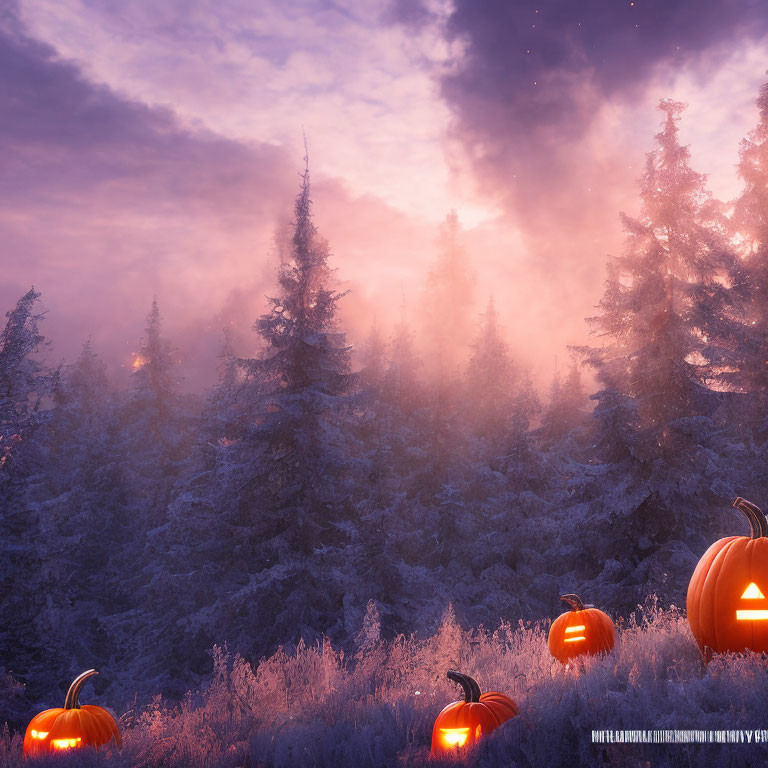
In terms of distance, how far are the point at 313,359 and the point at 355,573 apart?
7301mm

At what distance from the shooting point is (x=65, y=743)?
6.41m

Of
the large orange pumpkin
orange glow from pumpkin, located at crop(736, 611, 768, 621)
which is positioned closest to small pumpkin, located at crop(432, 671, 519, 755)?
the large orange pumpkin

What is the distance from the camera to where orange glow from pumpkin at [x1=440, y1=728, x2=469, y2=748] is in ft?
16.5

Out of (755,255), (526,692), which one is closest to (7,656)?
(526,692)

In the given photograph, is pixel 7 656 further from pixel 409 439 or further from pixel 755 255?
pixel 755 255

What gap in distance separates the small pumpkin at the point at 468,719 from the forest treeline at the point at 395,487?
11.3m

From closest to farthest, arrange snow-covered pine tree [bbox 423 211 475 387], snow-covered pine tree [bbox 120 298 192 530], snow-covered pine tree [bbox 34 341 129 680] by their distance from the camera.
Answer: snow-covered pine tree [bbox 34 341 129 680] → snow-covered pine tree [bbox 120 298 192 530] → snow-covered pine tree [bbox 423 211 475 387]

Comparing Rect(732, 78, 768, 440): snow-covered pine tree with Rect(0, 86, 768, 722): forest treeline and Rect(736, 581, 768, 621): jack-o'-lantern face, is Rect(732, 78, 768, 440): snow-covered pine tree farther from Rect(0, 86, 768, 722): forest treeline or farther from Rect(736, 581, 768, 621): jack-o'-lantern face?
Rect(736, 581, 768, 621): jack-o'-lantern face

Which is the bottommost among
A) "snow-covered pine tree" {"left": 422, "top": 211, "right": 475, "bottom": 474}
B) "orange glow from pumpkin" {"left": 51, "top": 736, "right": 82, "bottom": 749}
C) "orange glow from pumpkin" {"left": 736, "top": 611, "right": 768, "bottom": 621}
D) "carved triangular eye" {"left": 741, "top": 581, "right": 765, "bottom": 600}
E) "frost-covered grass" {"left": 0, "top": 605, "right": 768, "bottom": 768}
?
"orange glow from pumpkin" {"left": 51, "top": 736, "right": 82, "bottom": 749}

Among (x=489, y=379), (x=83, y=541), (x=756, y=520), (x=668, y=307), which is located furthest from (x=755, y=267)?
(x=83, y=541)

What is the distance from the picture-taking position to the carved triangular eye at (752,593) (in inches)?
223

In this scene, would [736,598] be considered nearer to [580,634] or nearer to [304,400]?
[580,634]

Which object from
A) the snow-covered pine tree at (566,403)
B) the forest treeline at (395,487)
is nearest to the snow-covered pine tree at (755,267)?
the forest treeline at (395,487)

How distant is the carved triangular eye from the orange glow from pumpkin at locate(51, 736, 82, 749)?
7.13 meters
